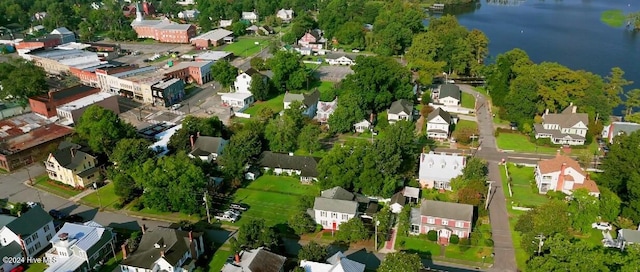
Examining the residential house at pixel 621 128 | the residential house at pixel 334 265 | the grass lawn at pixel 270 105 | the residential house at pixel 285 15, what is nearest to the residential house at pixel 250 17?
the residential house at pixel 285 15

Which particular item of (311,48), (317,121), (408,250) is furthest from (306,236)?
(311,48)

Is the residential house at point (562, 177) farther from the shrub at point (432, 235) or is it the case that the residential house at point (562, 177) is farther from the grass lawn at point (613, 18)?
the grass lawn at point (613, 18)

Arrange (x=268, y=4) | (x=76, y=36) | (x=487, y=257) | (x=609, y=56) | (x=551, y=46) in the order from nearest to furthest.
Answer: (x=487, y=257) < (x=609, y=56) < (x=551, y=46) < (x=76, y=36) < (x=268, y=4)

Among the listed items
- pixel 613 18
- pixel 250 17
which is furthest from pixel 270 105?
pixel 613 18

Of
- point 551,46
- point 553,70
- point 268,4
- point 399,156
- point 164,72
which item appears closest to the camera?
point 399,156

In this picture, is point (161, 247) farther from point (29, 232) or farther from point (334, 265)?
point (334, 265)

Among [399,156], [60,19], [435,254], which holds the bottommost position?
[435,254]

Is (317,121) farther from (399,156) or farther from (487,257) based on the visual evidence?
(487,257)
